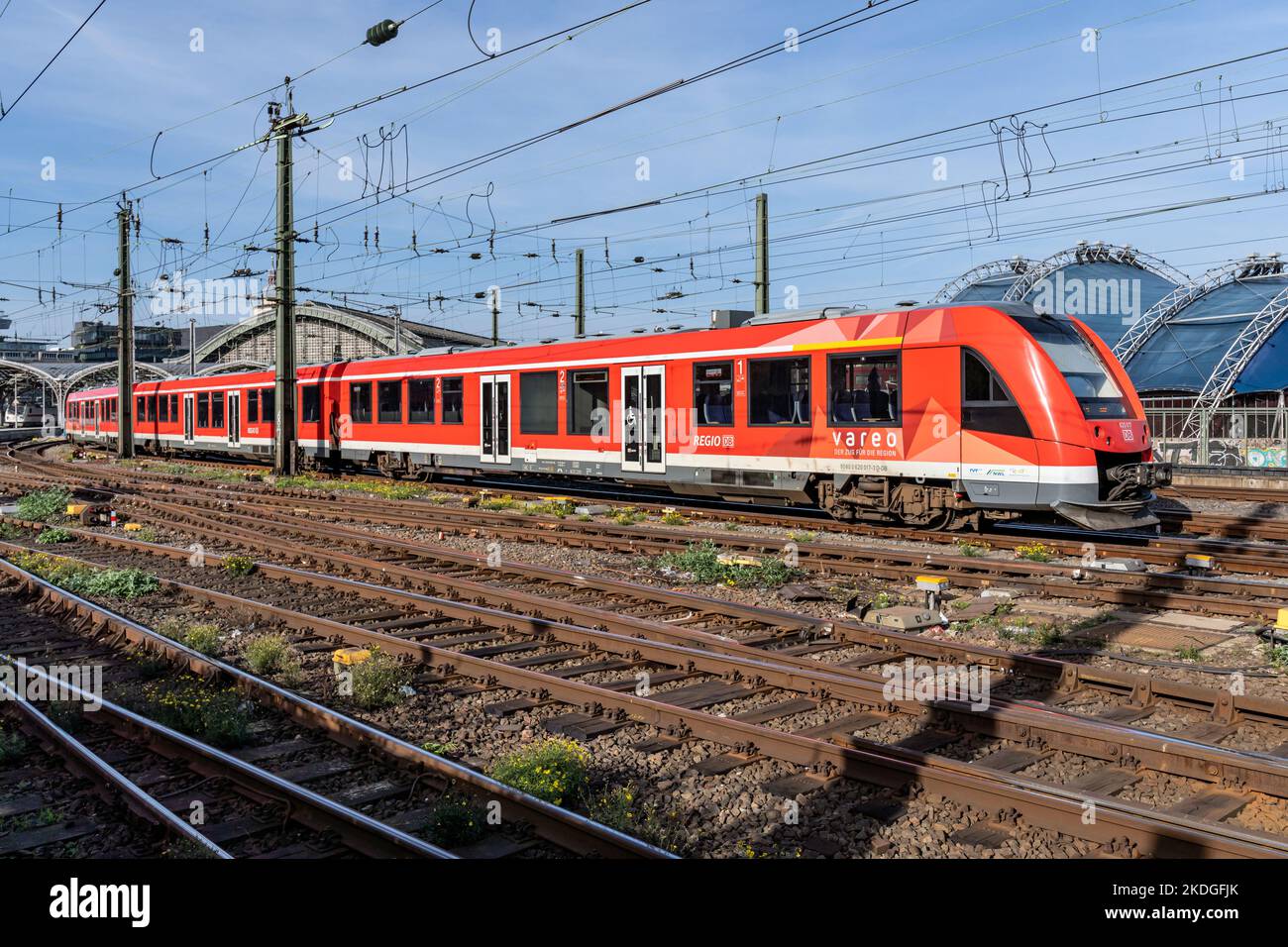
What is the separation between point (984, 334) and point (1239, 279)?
122ft

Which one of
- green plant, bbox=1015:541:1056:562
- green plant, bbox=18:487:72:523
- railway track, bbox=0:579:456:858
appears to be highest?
green plant, bbox=18:487:72:523

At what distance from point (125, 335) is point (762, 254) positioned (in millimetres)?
25906

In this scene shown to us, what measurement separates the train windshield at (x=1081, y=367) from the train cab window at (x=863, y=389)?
80.0 inches

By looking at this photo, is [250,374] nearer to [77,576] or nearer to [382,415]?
[382,415]

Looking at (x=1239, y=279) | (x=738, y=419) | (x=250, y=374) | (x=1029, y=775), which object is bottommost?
(x=1029, y=775)

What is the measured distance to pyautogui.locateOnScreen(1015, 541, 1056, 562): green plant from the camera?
12864mm

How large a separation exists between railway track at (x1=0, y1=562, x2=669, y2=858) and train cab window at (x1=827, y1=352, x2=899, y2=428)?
983 cm

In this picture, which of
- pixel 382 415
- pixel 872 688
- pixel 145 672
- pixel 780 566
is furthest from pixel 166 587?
pixel 382 415

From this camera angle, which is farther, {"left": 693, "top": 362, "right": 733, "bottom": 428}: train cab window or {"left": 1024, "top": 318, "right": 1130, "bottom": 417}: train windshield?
{"left": 693, "top": 362, "right": 733, "bottom": 428}: train cab window

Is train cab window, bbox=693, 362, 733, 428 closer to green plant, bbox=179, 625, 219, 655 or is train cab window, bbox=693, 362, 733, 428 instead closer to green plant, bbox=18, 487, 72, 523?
green plant, bbox=179, 625, 219, 655

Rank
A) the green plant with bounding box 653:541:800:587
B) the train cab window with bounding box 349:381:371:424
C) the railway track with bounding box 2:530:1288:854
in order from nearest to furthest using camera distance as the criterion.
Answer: the railway track with bounding box 2:530:1288:854 < the green plant with bounding box 653:541:800:587 < the train cab window with bounding box 349:381:371:424

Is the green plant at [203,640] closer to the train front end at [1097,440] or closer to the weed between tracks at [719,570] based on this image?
the weed between tracks at [719,570]

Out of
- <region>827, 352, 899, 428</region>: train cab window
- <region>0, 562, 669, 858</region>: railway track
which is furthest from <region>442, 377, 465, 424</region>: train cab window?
<region>0, 562, 669, 858</region>: railway track
